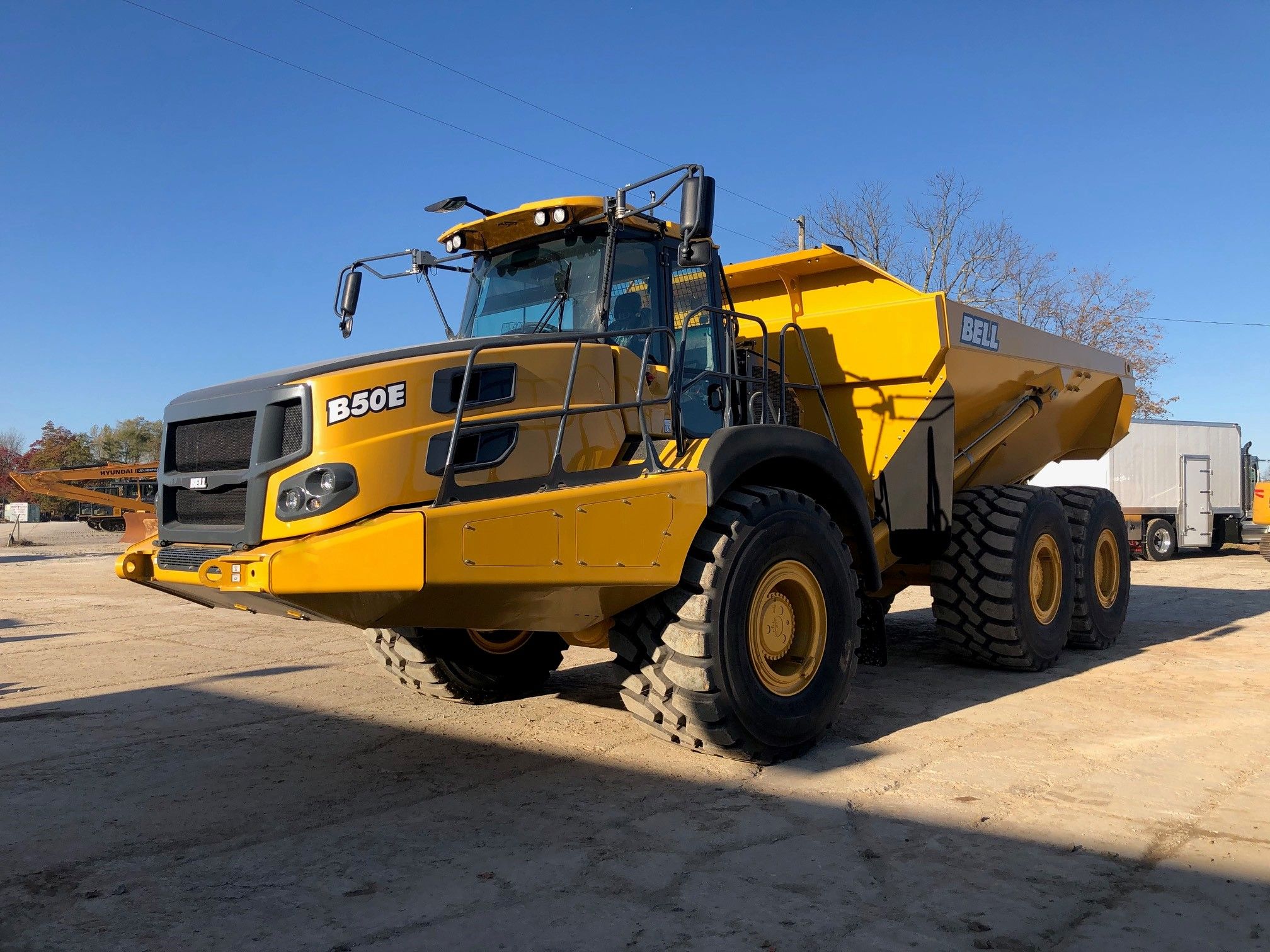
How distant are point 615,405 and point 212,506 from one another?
190cm

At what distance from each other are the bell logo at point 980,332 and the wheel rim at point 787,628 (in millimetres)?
2587

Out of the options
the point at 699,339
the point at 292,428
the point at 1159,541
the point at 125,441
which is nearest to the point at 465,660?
the point at 699,339

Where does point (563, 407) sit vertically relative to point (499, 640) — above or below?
above

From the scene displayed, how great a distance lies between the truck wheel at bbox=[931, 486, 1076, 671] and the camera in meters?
Answer: 7.43

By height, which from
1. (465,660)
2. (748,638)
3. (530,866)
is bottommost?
(530,866)

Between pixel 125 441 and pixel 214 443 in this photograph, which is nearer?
pixel 214 443

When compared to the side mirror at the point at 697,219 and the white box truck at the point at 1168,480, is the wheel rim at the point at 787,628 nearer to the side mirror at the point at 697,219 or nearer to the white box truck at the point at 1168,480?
the side mirror at the point at 697,219

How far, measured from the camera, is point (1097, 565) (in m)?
9.06

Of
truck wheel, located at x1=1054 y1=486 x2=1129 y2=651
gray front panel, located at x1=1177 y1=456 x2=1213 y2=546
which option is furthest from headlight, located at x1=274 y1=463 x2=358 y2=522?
gray front panel, located at x1=1177 y1=456 x2=1213 y2=546

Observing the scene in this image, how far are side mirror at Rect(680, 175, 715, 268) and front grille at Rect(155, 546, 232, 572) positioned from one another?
8.15ft

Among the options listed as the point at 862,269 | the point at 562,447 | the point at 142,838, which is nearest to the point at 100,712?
the point at 142,838

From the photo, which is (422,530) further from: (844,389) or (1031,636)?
(1031,636)

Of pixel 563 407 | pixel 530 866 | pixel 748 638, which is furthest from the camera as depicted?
pixel 748 638

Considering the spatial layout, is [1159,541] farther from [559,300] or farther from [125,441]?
[125,441]
